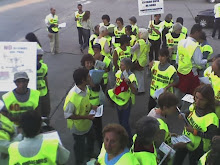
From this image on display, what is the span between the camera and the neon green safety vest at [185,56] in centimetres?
582

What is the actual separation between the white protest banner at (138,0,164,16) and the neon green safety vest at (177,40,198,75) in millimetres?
2645

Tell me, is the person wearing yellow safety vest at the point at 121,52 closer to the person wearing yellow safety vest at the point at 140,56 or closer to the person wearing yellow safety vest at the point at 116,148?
the person wearing yellow safety vest at the point at 140,56

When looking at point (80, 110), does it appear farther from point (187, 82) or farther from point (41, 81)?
point (187, 82)

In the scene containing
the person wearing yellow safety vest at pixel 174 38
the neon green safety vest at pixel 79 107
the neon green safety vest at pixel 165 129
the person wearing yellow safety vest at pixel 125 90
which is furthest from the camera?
the person wearing yellow safety vest at pixel 174 38

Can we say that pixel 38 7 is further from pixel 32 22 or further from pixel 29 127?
pixel 29 127

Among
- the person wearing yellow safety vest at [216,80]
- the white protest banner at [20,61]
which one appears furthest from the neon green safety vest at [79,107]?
the person wearing yellow safety vest at [216,80]

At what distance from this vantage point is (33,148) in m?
2.94

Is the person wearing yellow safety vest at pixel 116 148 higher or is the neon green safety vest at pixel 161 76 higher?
the neon green safety vest at pixel 161 76

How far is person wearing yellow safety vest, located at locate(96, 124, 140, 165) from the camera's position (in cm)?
284

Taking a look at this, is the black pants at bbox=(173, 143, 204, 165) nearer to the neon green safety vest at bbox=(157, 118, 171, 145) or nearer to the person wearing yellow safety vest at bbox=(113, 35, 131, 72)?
the neon green safety vest at bbox=(157, 118, 171, 145)

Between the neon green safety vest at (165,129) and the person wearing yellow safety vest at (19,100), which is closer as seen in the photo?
the neon green safety vest at (165,129)

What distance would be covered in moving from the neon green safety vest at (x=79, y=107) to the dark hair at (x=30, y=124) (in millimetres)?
1208

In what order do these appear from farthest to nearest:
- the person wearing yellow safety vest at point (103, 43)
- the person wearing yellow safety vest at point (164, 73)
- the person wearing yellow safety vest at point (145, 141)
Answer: the person wearing yellow safety vest at point (103, 43) → the person wearing yellow safety vest at point (164, 73) → the person wearing yellow safety vest at point (145, 141)

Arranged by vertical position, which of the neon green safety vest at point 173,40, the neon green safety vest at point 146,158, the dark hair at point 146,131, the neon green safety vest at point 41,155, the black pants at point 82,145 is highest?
the neon green safety vest at point 173,40
